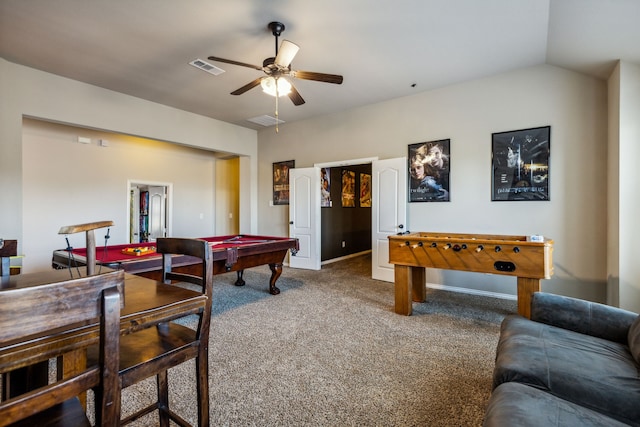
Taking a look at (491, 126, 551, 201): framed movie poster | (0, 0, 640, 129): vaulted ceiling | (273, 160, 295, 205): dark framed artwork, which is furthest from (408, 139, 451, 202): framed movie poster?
(273, 160, 295, 205): dark framed artwork

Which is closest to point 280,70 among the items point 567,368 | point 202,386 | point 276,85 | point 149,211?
point 276,85

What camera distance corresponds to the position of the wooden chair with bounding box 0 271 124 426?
629mm

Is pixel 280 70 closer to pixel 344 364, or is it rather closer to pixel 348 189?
pixel 344 364

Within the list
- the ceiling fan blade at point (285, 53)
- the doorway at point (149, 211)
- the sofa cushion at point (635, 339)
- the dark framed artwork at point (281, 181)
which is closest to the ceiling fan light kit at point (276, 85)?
the ceiling fan blade at point (285, 53)

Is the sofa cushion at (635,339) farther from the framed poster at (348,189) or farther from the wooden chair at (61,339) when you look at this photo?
the framed poster at (348,189)

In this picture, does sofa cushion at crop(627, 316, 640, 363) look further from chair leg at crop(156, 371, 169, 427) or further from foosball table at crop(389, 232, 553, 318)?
chair leg at crop(156, 371, 169, 427)

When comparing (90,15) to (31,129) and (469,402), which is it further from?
(469,402)

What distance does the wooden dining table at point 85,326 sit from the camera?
788 mm

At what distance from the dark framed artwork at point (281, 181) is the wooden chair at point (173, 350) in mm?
4747

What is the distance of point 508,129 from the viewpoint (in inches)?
155

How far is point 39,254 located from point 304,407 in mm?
5318

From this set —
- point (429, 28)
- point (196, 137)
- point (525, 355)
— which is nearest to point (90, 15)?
point (196, 137)

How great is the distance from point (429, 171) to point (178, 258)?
3653mm

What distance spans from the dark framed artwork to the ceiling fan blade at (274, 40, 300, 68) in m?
3.39
